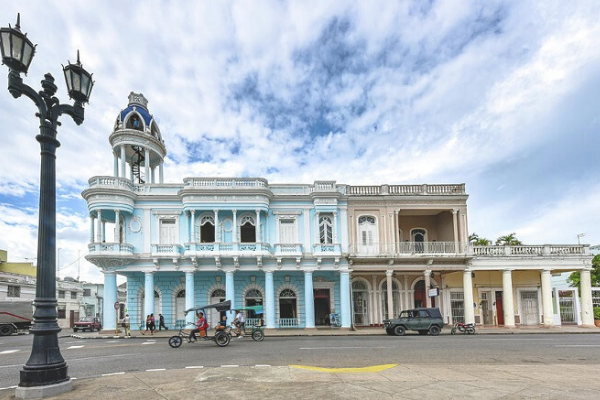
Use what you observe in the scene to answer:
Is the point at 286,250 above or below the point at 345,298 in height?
above

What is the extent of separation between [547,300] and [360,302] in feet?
41.1

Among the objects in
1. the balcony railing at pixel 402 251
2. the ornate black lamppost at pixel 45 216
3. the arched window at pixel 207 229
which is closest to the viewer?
the ornate black lamppost at pixel 45 216

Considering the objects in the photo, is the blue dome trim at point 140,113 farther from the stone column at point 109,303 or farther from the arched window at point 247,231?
the stone column at point 109,303

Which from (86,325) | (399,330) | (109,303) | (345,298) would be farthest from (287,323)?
(86,325)

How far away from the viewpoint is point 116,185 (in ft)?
84.7

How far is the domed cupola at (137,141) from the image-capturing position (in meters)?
27.6

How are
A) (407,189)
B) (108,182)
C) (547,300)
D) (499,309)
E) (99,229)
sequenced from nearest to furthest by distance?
(99,229)
(108,182)
(547,300)
(407,189)
(499,309)

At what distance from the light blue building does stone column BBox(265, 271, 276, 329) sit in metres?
0.06

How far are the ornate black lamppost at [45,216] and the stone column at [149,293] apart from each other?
19201 mm

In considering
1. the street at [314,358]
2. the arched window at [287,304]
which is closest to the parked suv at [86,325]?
the arched window at [287,304]

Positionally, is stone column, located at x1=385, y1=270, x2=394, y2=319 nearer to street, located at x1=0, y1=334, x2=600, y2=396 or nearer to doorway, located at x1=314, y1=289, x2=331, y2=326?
doorway, located at x1=314, y1=289, x2=331, y2=326

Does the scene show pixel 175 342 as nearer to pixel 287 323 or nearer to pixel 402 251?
pixel 287 323

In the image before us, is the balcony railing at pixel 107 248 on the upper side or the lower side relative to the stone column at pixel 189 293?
upper

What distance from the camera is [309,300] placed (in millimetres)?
26547
